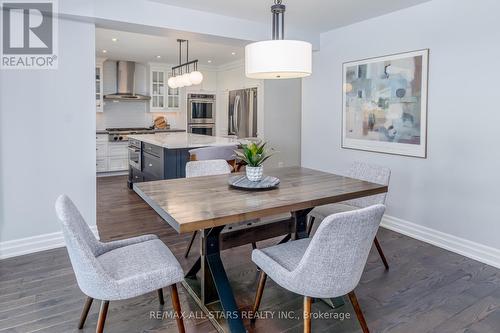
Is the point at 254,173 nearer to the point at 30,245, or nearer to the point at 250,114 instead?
the point at 30,245

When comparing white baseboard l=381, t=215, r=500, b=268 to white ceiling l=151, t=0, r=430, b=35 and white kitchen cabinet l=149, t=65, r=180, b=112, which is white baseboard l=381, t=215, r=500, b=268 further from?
white kitchen cabinet l=149, t=65, r=180, b=112

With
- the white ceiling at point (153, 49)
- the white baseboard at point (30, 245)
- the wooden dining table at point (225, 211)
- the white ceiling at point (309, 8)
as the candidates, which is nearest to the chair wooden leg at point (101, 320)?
the wooden dining table at point (225, 211)

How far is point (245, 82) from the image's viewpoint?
7086 millimetres

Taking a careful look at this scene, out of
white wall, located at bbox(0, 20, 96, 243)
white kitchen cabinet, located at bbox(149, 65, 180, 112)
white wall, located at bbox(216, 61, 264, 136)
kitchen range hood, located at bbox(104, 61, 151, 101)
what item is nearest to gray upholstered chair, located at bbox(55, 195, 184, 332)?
white wall, located at bbox(0, 20, 96, 243)

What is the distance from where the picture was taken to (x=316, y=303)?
236cm

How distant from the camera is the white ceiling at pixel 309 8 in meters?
3.42

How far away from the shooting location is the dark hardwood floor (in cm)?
207

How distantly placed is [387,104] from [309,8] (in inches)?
52.1

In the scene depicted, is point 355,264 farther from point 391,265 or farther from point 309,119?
point 309,119

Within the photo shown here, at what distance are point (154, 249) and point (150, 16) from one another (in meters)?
2.45

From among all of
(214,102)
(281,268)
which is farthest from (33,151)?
(214,102)
